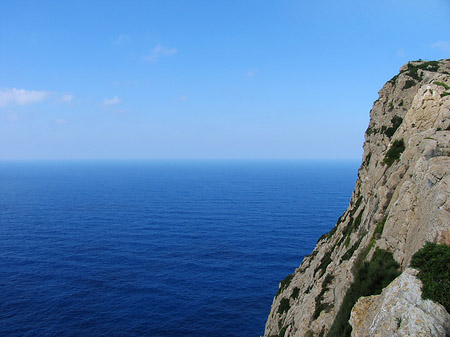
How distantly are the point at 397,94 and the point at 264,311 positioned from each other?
4708 cm

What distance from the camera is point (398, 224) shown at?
18.5m

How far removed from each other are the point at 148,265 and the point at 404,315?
252 feet

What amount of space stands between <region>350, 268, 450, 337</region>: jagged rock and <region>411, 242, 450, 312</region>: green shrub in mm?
269

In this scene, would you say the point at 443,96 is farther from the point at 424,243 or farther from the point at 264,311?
the point at 264,311

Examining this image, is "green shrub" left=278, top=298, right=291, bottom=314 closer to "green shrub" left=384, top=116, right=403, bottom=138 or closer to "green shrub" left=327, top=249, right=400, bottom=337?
"green shrub" left=327, top=249, right=400, bottom=337

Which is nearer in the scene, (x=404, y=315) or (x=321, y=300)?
(x=404, y=315)

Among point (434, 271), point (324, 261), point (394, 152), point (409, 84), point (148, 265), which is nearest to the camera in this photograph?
point (434, 271)

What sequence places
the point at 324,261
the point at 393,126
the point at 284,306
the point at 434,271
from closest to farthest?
the point at 434,271 < the point at 393,126 < the point at 324,261 < the point at 284,306

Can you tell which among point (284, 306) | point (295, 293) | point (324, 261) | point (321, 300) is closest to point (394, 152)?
point (321, 300)

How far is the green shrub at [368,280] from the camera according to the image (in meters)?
16.7

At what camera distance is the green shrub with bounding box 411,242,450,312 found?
11.6m

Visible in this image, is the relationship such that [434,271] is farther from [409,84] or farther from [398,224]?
[409,84]

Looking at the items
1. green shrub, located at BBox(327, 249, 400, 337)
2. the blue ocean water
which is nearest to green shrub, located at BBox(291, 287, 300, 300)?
green shrub, located at BBox(327, 249, 400, 337)

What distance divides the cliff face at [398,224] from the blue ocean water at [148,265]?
26814mm
